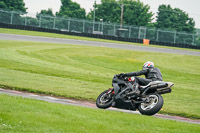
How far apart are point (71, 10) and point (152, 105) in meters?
89.1

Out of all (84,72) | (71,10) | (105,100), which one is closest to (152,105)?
(105,100)

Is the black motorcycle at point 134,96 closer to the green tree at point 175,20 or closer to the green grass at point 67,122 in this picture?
the green grass at point 67,122

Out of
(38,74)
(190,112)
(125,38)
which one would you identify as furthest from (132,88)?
(125,38)

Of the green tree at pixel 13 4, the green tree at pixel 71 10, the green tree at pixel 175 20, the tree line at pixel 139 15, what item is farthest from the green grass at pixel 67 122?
the green tree at pixel 71 10

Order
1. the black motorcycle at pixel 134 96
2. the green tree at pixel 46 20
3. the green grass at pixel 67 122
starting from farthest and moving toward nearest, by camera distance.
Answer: the green tree at pixel 46 20 → the black motorcycle at pixel 134 96 → the green grass at pixel 67 122

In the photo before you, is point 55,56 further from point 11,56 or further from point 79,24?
point 79,24

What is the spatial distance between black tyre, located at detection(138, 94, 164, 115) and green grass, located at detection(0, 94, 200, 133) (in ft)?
3.31

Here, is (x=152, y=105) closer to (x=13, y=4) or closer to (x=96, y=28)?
(x=96, y=28)

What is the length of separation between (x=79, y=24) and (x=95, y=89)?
41.3 m

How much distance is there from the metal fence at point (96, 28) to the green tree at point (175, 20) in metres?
30.4

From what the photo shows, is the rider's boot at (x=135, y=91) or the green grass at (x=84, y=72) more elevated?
the rider's boot at (x=135, y=91)

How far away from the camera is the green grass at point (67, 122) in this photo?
284 inches

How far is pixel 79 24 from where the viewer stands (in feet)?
185

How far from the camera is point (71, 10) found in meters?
98.0
